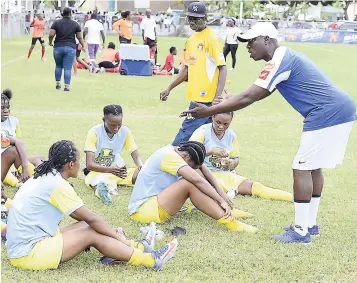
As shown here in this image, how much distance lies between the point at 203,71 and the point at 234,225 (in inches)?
89.7

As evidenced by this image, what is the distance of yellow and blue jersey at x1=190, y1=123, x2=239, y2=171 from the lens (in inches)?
267

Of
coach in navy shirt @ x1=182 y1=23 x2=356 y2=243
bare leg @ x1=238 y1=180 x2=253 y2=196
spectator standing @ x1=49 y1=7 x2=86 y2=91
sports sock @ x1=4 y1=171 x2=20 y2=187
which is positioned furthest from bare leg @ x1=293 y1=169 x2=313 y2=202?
spectator standing @ x1=49 y1=7 x2=86 y2=91

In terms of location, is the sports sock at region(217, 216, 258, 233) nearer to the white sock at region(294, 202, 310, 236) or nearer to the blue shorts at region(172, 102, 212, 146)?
the white sock at region(294, 202, 310, 236)

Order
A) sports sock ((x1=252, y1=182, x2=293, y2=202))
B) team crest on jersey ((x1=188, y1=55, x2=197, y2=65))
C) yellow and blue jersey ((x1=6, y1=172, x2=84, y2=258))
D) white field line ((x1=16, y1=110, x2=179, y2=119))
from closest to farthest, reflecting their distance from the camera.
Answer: yellow and blue jersey ((x1=6, y1=172, x2=84, y2=258)) → sports sock ((x1=252, y1=182, x2=293, y2=202)) → team crest on jersey ((x1=188, y1=55, x2=197, y2=65)) → white field line ((x1=16, y1=110, x2=179, y2=119))

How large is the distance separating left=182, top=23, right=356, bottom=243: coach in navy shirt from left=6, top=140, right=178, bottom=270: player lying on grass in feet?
4.37

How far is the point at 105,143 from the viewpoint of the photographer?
690 centimetres

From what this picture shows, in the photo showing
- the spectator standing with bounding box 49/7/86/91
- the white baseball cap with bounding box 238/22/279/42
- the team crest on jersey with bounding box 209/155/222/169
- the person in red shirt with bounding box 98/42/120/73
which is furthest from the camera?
the person in red shirt with bounding box 98/42/120/73

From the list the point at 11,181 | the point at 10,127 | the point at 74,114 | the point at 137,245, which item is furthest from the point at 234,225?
the point at 74,114

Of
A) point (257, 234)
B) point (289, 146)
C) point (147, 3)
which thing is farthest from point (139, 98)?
point (147, 3)

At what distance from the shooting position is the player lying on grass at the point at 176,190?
5.43 m

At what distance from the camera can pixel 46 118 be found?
11258mm

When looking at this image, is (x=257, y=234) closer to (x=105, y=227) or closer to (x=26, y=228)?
(x=105, y=227)

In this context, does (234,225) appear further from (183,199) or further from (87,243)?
(87,243)

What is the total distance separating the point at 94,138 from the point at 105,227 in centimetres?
243
